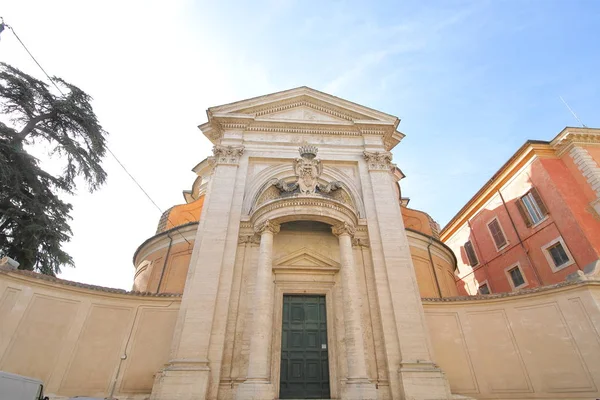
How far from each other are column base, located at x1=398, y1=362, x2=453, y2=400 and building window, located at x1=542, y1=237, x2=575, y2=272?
11928 mm

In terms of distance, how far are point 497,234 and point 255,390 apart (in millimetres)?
19907

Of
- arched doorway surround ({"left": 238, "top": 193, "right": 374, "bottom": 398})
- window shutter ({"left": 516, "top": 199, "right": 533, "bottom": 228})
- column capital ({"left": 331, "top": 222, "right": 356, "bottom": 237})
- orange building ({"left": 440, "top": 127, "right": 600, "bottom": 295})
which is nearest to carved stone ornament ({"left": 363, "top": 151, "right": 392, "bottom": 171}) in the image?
arched doorway surround ({"left": 238, "top": 193, "right": 374, "bottom": 398})

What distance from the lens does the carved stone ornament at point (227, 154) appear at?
42.9 ft

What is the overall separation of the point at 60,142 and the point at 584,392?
21909mm

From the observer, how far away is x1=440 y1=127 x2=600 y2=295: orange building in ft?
52.2

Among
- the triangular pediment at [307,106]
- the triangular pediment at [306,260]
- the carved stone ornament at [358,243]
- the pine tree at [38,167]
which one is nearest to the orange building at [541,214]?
the triangular pediment at [307,106]

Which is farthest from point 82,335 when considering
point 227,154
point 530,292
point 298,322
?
point 530,292

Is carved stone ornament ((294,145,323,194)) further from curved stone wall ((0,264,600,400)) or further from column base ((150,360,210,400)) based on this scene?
column base ((150,360,210,400))

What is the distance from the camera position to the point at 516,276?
763 inches

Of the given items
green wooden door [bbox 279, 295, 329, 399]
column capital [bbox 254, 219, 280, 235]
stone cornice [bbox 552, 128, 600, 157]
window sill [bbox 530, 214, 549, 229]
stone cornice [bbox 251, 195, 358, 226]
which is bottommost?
green wooden door [bbox 279, 295, 329, 399]

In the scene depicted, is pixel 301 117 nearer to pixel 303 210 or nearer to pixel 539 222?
pixel 303 210

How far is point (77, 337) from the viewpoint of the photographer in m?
9.34

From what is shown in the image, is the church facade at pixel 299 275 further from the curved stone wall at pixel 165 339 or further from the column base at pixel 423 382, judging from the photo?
the curved stone wall at pixel 165 339

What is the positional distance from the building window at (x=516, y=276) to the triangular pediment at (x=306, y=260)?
14287 millimetres
